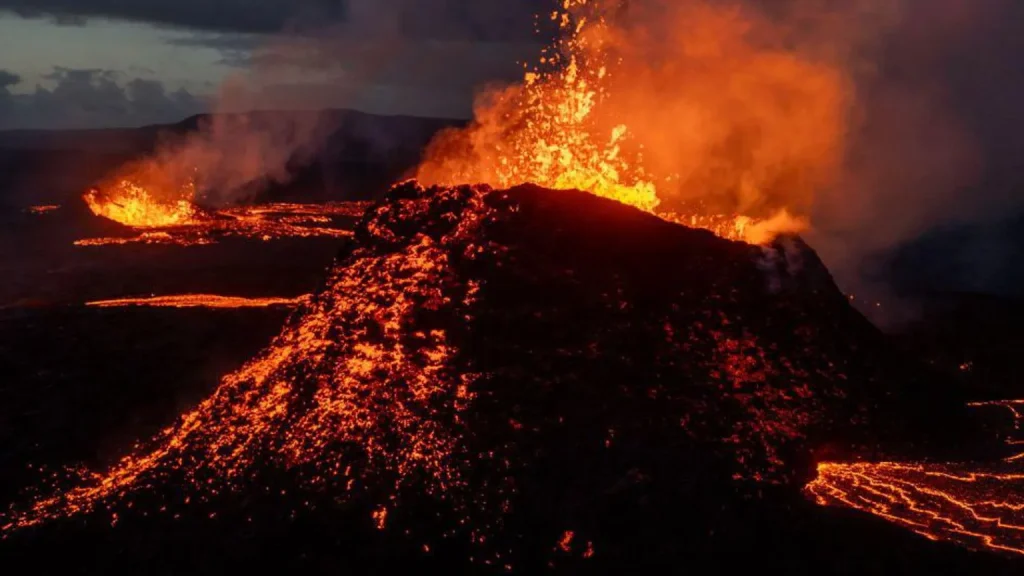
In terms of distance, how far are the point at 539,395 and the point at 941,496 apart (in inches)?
183

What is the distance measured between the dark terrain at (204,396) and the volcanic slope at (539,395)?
0.23m

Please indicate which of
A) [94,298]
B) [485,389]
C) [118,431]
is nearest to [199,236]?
[94,298]

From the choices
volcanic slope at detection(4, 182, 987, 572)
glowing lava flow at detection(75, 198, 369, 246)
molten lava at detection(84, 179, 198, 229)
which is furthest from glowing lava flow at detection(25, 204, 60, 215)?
volcanic slope at detection(4, 182, 987, 572)

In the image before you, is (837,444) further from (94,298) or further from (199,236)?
(199,236)

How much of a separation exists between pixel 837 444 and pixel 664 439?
7.96 ft

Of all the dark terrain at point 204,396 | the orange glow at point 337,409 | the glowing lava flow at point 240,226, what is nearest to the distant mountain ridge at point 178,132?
the glowing lava flow at point 240,226

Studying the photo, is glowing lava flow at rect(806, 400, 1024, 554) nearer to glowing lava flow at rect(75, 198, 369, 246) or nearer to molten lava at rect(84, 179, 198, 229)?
glowing lava flow at rect(75, 198, 369, 246)

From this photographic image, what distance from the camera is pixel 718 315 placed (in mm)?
11062

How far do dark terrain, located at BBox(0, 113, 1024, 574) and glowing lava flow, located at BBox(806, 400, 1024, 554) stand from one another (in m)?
0.34

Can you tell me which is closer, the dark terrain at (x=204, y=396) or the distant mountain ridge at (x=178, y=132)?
the dark terrain at (x=204, y=396)

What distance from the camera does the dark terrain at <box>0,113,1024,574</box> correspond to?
795 centimetres

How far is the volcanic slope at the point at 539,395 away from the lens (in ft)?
28.4

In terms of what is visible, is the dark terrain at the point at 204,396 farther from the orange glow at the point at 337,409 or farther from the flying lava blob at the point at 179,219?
the flying lava blob at the point at 179,219

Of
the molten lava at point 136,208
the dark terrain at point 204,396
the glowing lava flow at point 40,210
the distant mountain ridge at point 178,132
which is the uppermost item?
the distant mountain ridge at point 178,132
